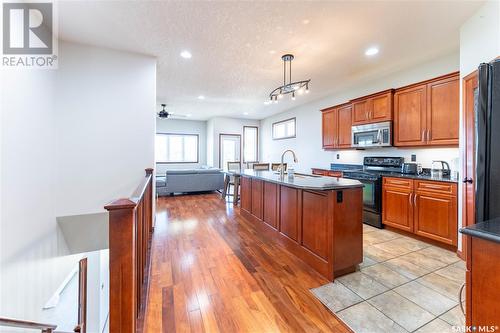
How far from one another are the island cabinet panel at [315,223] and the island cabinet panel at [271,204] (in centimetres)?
65

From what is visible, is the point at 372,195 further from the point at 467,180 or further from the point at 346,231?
the point at 346,231

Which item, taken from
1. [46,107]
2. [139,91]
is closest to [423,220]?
[139,91]

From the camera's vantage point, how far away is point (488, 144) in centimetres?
114

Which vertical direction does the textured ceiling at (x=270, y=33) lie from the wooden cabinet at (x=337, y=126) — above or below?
above

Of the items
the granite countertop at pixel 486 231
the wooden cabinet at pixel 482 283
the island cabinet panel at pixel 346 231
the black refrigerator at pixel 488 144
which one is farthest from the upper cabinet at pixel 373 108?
the wooden cabinet at pixel 482 283

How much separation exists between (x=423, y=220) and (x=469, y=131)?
1.35 meters

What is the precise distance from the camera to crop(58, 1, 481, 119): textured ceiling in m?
2.20

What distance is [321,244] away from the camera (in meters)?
2.25

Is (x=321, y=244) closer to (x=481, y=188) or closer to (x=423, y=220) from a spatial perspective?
(x=481, y=188)

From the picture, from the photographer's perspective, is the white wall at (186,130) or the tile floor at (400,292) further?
the white wall at (186,130)

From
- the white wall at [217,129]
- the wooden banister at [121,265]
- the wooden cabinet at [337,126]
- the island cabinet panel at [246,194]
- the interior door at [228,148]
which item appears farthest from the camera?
the interior door at [228,148]

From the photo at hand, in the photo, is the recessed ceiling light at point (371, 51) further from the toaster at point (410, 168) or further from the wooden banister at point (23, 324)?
the wooden banister at point (23, 324)

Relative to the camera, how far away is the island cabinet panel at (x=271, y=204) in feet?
10.3

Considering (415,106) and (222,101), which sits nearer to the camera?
(415,106)
